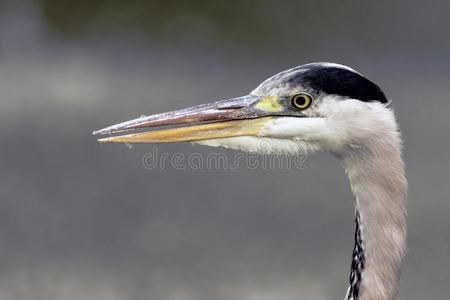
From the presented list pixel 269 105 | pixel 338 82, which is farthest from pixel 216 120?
pixel 338 82

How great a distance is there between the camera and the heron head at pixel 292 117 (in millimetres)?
1630

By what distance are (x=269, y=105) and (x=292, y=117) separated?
0.06m

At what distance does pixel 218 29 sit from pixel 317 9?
54 cm

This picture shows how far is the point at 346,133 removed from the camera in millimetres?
1638

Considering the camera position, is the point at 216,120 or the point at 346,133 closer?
the point at 346,133

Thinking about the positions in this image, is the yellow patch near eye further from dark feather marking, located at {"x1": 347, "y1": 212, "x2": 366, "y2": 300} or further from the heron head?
dark feather marking, located at {"x1": 347, "y1": 212, "x2": 366, "y2": 300}

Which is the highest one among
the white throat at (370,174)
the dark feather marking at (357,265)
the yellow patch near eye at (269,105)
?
the yellow patch near eye at (269,105)

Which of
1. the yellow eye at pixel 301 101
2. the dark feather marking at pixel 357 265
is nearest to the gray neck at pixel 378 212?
the dark feather marking at pixel 357 265

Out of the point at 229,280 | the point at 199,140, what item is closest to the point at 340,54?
the point at 229,280

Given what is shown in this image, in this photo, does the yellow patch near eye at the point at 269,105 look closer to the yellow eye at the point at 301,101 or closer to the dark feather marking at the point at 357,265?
the yellow eye at the point at 301,101

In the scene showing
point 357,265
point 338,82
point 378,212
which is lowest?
point 357,265

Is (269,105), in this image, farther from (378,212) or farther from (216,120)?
(378,212)

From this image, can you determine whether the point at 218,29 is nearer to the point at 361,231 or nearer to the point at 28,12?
the point at 28,12

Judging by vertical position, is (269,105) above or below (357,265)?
above
